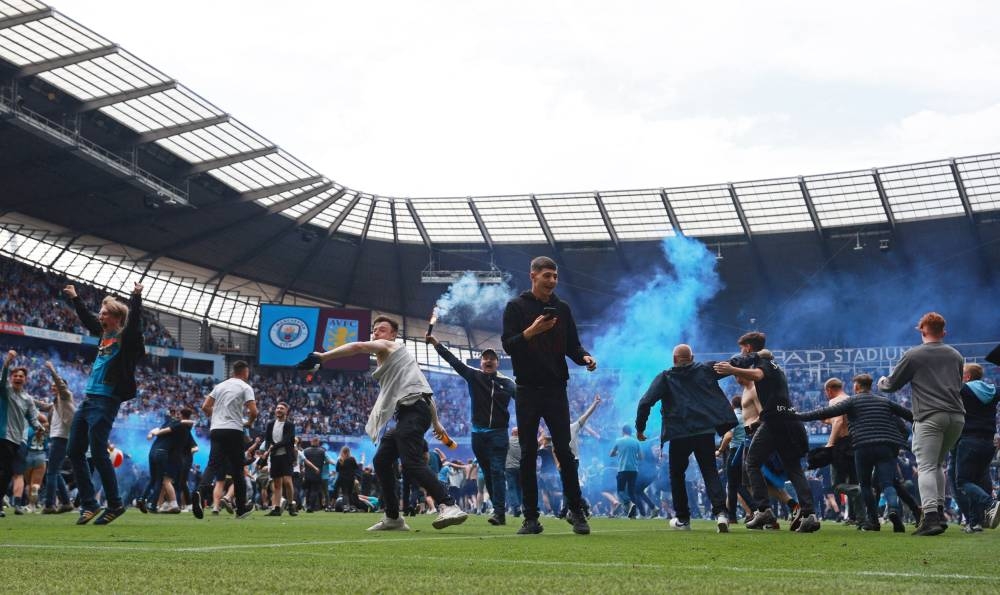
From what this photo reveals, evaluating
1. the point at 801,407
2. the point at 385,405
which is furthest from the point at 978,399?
the point at 801,407

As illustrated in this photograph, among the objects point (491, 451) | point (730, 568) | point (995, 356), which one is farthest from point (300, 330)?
point (730, 568)

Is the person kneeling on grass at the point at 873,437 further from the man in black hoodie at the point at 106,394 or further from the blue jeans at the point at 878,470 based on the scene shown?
the man in black hoodie at the point at 106,394

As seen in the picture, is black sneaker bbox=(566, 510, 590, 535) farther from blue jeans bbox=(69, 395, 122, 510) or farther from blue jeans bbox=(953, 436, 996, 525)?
blue jeans bbox=(953, 436, 996, 525)

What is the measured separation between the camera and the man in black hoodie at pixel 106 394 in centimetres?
907

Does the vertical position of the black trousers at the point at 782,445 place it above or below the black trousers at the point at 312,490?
above

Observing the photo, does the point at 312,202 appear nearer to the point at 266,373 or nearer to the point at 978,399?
the point at 266,373

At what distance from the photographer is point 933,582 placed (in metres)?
4.17

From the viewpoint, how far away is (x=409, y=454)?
28.3 ft

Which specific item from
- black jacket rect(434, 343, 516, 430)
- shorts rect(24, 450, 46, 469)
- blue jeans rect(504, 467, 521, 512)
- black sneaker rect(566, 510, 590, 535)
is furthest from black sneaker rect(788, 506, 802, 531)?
shorts rect(24, 450, 46, 469)

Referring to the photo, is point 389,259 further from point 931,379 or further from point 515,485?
point 931,379

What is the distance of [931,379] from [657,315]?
39974 millimetres

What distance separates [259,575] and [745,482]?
1151cm

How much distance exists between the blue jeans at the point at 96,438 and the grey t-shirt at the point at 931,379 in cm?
665

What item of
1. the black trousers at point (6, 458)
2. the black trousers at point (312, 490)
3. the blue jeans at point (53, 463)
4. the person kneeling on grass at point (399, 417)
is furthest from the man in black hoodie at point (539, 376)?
the black trousers at point (312, 490)
